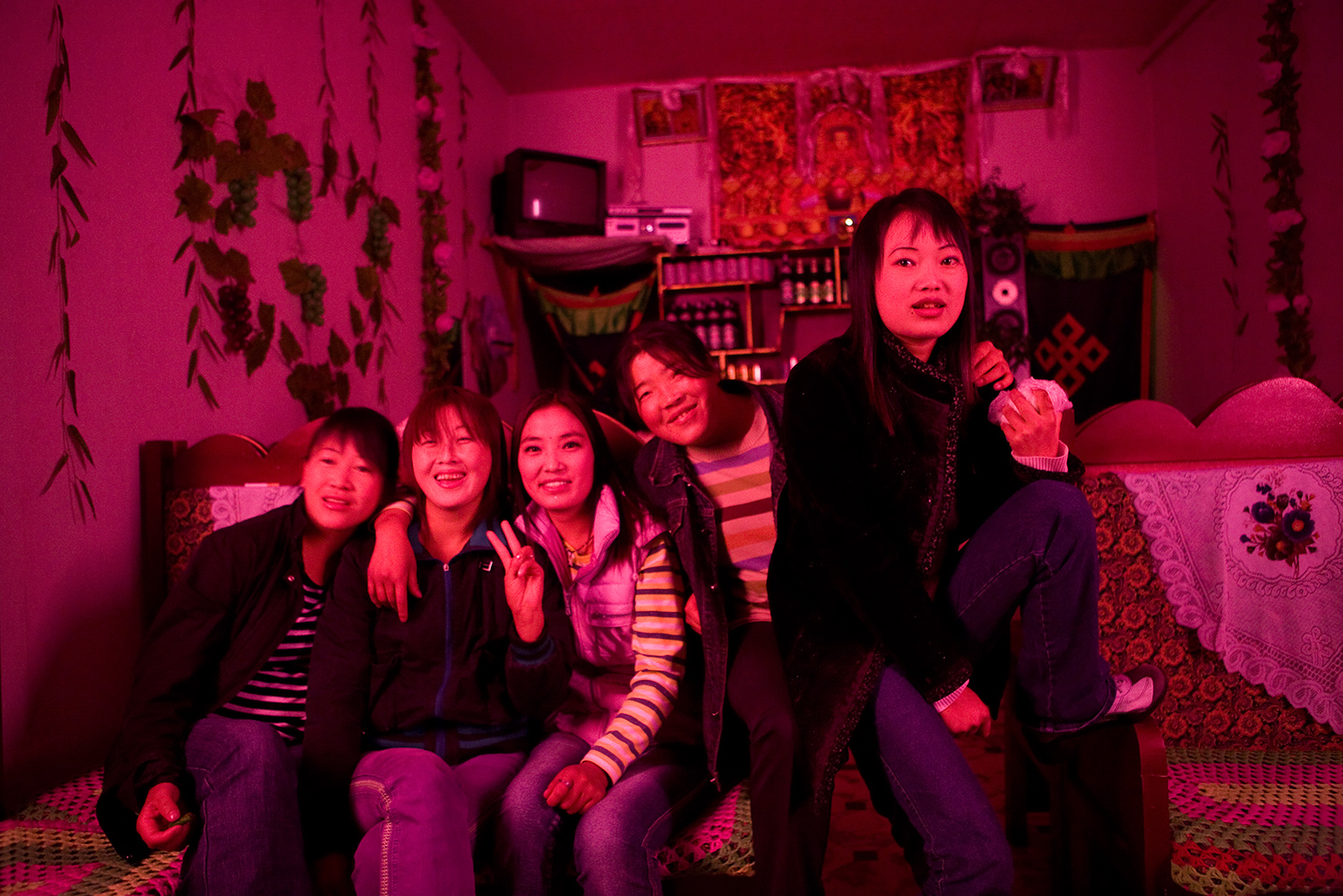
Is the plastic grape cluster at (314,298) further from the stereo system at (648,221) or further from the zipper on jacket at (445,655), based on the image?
the stereo system at (648,221)

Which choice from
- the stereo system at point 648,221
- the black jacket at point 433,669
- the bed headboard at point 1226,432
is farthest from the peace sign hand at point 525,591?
the stereo system at point 648,221

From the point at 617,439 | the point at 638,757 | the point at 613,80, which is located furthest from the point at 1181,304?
the point at 638,757

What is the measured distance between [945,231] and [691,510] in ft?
2.11

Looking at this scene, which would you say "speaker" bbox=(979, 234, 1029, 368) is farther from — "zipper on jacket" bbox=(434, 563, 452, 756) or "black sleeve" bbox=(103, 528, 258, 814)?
"black sleeve" bbox=(103, 528, 258, 814)

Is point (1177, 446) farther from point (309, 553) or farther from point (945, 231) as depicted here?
point (309, 553)

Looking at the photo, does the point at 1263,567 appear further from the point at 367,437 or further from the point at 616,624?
the point at 367,437

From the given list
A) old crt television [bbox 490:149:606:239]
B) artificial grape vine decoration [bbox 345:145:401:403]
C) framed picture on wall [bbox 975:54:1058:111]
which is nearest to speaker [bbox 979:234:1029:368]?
framed picture on wall [bbox 975:54:1058:111]

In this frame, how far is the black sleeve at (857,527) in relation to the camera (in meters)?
1.16

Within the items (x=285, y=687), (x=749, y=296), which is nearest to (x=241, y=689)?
(x=285, y=687)

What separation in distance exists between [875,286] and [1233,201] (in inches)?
132

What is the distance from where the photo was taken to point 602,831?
3.66ft

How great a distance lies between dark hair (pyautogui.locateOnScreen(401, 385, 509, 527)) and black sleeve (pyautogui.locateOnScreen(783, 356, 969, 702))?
1.83ft

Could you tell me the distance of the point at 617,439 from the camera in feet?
5.56

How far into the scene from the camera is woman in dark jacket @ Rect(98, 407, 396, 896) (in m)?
1.10
